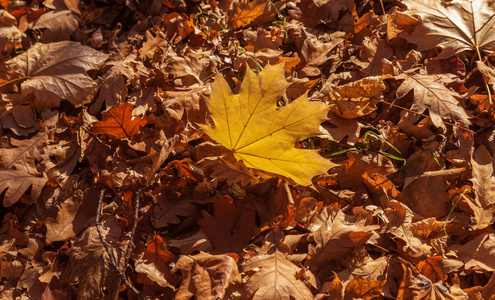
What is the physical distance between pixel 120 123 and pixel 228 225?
723 millimetres

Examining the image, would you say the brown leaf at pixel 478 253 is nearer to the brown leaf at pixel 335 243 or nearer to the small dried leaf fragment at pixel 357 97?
the brown leaf at pixel 335 243

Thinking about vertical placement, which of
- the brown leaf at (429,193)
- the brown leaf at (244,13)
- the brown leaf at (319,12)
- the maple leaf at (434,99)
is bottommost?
the brown leaf at (429,193)

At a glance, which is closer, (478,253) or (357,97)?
(478,253)

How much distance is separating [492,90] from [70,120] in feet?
6.98

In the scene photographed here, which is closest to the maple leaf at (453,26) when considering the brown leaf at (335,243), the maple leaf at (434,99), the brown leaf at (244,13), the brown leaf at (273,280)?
the maple leaf at (434,99)

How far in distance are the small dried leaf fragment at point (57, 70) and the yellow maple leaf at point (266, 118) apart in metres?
0.87

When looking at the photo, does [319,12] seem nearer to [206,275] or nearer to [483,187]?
[483,187]

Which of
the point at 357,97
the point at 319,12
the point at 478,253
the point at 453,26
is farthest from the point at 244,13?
the point at 478,253

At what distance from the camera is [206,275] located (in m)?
1.52

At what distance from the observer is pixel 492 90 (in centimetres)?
209

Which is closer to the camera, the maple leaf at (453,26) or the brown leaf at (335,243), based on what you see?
the brown leaf at (335,243)

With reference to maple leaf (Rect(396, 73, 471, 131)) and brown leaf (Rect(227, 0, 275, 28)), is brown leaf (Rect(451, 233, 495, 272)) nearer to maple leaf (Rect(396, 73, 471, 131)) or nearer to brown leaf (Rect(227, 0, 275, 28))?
maple leaf (Rect(396, 73, 471, 131))

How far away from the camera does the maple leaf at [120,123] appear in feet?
6.34

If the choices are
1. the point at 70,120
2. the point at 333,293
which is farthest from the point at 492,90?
the point at 70,120
